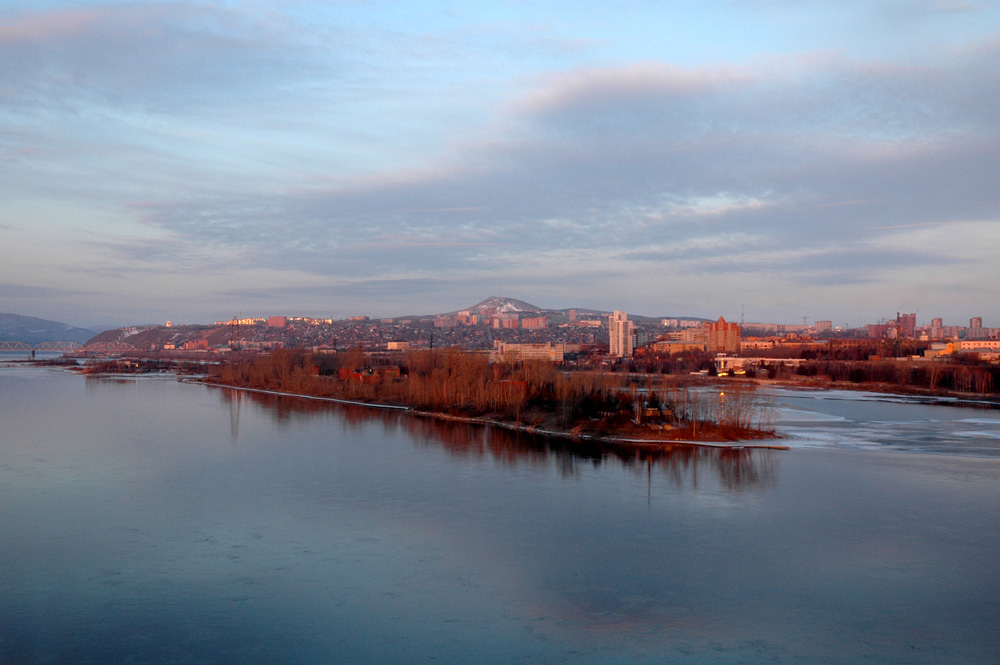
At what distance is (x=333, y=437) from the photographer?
14.0 m

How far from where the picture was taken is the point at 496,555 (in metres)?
6.25

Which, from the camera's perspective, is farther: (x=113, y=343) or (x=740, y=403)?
(x=113, y=343)

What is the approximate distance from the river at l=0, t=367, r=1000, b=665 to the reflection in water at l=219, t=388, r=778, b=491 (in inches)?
3.8

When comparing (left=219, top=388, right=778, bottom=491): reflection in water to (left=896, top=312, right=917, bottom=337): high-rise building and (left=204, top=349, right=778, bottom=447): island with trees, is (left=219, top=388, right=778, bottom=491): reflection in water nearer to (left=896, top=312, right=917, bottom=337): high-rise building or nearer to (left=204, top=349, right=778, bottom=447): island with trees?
(left=204, top=349, right=778, bottom=447): island with trees

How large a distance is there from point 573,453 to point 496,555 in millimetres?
6074

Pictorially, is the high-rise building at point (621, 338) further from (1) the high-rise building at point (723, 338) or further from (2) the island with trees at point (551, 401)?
(2) the island with trees at point (551, 401)

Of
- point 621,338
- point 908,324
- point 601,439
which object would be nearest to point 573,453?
point 601,439

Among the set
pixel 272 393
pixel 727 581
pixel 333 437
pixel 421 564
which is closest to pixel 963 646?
pixel 727 581

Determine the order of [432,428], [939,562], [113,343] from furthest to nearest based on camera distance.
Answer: [113,343], [432,428], [939,562]

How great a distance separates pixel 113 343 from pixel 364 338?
2873 cm

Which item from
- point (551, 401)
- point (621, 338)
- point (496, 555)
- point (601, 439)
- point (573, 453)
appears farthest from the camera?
point (621, 338)

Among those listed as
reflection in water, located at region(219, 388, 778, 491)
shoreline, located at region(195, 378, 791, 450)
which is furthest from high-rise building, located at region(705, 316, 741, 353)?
reflection in water, located at region(219, 388, 778, 491)

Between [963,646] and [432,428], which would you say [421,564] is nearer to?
[963,646]

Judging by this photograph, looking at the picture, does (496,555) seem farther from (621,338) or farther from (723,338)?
(723,338)
